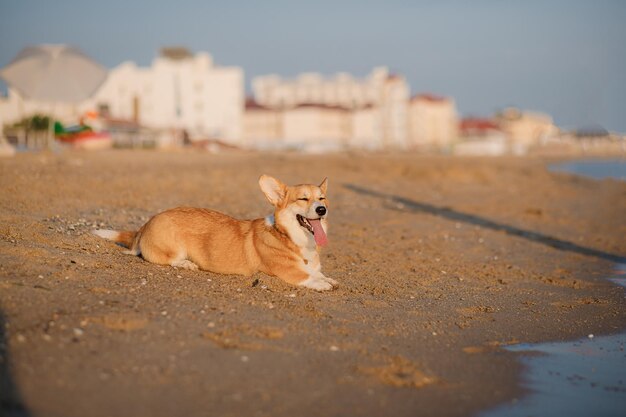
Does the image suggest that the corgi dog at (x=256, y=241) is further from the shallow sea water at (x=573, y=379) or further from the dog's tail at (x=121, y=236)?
the shallow sea water at (x=573, y=379)

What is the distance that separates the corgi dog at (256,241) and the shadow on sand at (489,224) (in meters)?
5.80

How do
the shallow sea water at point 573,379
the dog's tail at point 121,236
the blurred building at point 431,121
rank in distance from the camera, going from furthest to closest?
the blurred building at point 431,121 → the dog's tail at point 121,236 → the shallow sea water at point 573,379

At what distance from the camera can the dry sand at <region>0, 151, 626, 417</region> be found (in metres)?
4.41

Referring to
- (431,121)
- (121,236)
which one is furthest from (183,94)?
(121,236)

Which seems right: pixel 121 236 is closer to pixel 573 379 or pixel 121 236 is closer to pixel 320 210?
pixel 320 210

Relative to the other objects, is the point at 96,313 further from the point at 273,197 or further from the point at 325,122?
the point at 325,122

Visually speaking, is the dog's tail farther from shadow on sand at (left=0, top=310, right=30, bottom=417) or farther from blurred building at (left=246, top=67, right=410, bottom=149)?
blurred building at (left=246, top=67, right=410, bottom=149)

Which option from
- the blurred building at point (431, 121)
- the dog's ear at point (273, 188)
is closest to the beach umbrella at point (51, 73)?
the dog's ear at point (273, 188)

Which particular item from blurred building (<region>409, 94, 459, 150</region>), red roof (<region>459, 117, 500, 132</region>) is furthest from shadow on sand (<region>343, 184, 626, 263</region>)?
red roof (<region>459, 117, 500, 132</region>)

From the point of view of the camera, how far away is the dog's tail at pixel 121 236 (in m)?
8.03

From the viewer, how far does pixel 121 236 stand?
813cm

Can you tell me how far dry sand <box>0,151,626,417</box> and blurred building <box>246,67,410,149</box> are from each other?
93065 millimetres

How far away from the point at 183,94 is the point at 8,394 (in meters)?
86.0

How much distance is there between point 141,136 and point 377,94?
74672 millimetres
